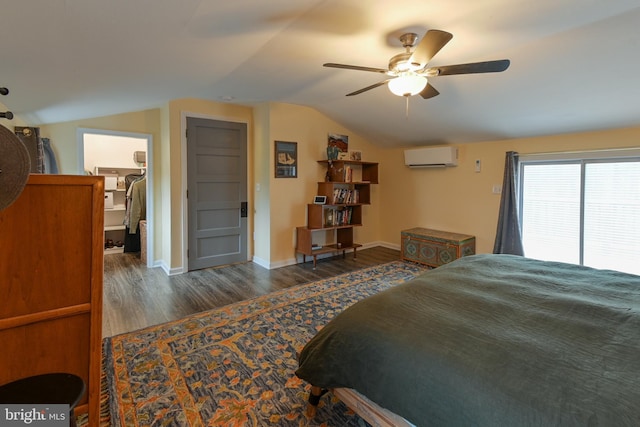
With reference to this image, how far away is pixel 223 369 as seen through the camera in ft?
6.72

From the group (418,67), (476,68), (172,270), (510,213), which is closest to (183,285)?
(172,270)

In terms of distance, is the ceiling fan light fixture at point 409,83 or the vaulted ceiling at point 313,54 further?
the ceiling fan light fixture at point 409,83

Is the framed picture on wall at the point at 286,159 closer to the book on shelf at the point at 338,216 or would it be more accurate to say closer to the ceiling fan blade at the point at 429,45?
the book on shelf at the point at 338,216

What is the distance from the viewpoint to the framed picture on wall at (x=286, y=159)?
14.5 feet

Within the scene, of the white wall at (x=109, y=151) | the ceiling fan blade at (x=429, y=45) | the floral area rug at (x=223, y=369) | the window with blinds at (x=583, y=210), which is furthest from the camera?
the white wall at (x=109, y=151)

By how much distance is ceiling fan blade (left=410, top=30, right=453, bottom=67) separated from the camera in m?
1.77

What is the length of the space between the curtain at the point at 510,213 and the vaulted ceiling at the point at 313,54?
1.38 feet

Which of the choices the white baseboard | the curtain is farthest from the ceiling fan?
the white baseboard

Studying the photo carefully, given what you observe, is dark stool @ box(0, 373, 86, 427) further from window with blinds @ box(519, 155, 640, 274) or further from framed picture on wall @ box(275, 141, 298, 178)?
window with blinds @ box(519, 155, 640, 274)

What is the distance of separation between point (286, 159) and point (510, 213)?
3.20m

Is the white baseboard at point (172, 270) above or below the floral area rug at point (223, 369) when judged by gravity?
above

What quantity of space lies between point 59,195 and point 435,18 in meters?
2.46

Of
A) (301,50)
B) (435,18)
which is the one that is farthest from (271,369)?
(435,18)

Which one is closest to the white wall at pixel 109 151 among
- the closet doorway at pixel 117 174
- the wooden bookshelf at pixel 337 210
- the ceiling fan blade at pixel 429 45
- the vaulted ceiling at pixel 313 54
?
the closet doorway at pixel 117 174
